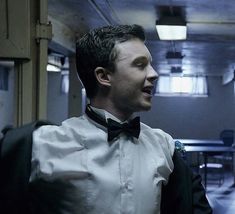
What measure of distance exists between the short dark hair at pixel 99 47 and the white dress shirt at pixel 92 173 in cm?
14

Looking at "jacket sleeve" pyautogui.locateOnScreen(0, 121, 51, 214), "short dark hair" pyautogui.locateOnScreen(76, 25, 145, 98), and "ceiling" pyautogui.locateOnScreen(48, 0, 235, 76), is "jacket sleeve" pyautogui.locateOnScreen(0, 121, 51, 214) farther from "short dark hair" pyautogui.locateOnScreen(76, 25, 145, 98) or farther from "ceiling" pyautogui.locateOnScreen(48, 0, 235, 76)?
"ceiling" pyautogui.locateOnScreen(48, 0, 235, 76)

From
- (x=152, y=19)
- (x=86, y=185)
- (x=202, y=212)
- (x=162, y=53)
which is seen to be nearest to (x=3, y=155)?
(x=86, y=185)

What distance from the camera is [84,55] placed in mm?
964

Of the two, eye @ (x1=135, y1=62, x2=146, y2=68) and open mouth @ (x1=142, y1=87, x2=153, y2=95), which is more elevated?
eye @ (x1=135, y1=62, x2=146, y2=68)

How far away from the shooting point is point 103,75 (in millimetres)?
964

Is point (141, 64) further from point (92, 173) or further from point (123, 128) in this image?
point (92, 173)

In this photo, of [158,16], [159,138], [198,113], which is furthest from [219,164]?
[159,138]

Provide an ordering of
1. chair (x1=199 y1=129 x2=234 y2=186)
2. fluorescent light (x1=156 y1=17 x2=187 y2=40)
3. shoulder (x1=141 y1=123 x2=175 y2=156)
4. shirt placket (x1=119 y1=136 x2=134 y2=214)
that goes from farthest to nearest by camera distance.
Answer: chair (x1=199 y1=129 x2=234 y2=186)
fluorescent light (x1=156 y1=17 x2=187 y2=40)
shoulder (x1=141 y1=123 x2=175 y2=156)
shirt placket (x1=119 y1=136 x2=134 y2=214)

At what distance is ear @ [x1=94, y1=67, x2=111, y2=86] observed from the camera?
96 centimetres

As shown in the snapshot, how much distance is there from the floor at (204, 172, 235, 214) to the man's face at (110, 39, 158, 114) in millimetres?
4549

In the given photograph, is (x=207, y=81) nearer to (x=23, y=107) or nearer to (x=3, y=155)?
(x=23, y=107)

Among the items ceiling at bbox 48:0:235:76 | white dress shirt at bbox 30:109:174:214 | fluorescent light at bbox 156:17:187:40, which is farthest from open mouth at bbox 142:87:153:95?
fluorescent light at bbox 156:17:187:40

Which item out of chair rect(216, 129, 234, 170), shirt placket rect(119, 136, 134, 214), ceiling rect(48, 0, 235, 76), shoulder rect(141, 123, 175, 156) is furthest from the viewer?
chair rect(216, 129, 234, 170)

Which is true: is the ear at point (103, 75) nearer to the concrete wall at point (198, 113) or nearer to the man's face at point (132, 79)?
the man's face at point (132, 79)
